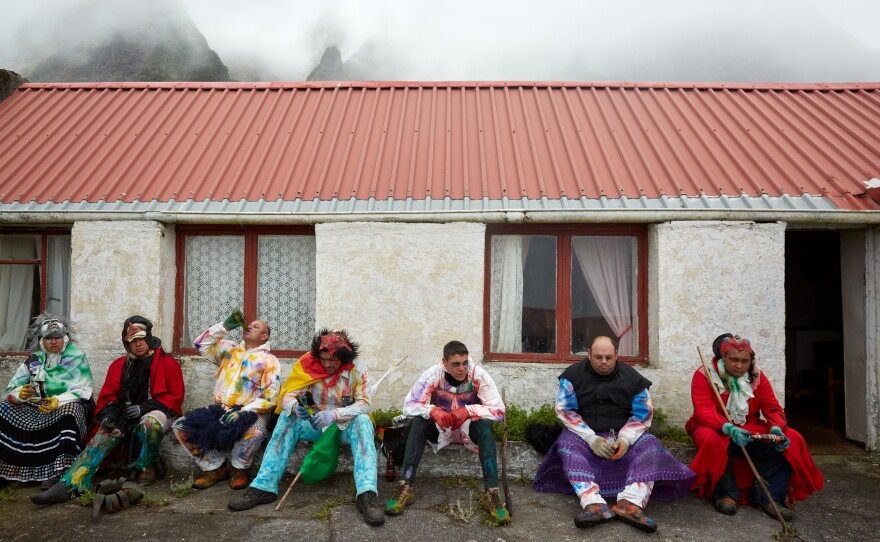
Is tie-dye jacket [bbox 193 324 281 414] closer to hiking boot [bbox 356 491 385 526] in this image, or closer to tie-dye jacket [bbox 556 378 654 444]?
hiking boot [bbox 356 491 385 526]

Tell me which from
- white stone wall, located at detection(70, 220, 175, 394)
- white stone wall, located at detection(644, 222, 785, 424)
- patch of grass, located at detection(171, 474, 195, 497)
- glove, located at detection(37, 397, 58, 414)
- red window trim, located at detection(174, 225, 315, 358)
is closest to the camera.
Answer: patch of grass, located at detection(171, 474, 195, 497)

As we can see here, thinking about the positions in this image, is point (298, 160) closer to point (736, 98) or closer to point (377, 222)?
point (377, 222)

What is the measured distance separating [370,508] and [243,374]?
1.86 metres

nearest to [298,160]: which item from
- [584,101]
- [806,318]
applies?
[584,101]

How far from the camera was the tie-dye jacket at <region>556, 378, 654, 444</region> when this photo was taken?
188 inches

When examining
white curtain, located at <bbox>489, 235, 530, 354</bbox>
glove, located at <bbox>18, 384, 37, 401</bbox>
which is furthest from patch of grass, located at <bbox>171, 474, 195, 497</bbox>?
white curtain, located at <bbox>489, 235, 530, 354</bbox>

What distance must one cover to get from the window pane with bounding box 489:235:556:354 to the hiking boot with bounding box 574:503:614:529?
7.03 feet

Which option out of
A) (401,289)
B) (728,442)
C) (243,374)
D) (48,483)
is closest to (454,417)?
(401,289)

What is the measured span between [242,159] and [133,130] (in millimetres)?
1973

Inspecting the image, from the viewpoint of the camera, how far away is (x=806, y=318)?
32.5ft

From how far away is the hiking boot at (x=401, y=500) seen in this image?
4.56m

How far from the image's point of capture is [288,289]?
6641 millimetres

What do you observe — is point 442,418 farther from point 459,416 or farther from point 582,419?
point 582,419

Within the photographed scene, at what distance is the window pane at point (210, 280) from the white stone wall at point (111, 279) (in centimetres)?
45
